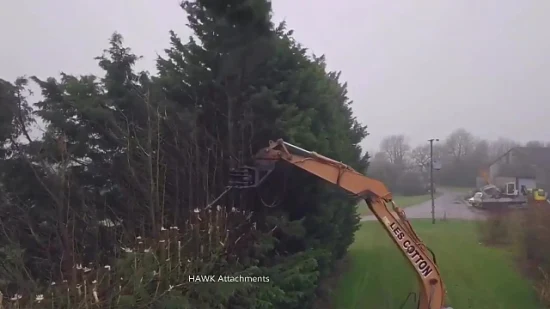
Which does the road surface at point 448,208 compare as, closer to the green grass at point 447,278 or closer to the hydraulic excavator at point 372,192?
the green grass at point 447,278

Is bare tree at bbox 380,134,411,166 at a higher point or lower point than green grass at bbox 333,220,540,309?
higher

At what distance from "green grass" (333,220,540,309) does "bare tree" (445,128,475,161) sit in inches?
165

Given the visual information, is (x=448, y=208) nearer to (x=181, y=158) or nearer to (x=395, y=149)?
(x=395, y=149)

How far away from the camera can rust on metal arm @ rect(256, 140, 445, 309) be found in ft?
28.2

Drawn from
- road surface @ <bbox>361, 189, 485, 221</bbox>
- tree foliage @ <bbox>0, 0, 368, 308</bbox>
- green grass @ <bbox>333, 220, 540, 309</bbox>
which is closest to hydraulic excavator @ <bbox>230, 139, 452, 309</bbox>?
tree foliage @ <bbox>0, 0, 368, 308</bbox>

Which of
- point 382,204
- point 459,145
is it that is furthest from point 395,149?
point 382,204

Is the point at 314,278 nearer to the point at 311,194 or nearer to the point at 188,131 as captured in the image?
the point at 311,194

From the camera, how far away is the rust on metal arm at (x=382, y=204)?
8.59m

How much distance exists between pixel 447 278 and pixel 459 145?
934 cm

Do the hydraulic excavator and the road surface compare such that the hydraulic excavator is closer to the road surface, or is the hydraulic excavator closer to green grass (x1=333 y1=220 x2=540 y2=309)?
green grass (x1=333 y1=220 x2=540 y2=309)

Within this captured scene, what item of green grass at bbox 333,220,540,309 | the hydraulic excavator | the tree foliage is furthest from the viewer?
green grass at bbox 333,220,540,309

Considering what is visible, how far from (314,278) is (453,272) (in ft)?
21.3

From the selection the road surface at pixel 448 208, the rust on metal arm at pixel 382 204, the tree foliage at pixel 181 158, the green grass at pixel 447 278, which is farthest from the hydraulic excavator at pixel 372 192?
the road surface at pixel 448 208

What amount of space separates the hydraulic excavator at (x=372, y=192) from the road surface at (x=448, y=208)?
12.5 meters
